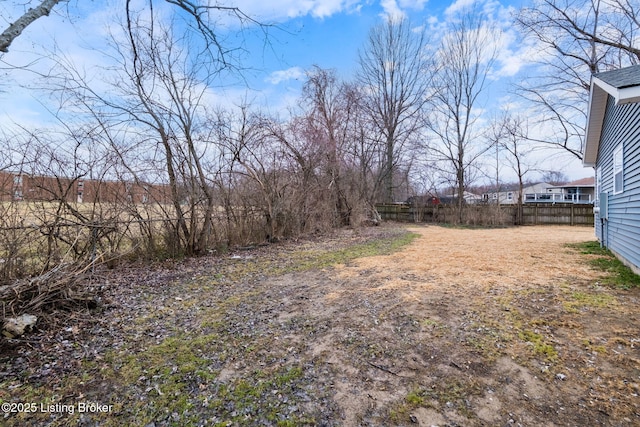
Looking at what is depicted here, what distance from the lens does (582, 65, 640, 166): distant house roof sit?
3479 millimetres

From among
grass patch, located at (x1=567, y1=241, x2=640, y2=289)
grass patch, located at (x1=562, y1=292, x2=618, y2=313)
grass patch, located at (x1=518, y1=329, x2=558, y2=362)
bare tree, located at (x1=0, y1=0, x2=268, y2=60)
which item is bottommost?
grass patch, located at (x1=567, y1=241, x2=640, y2=289)

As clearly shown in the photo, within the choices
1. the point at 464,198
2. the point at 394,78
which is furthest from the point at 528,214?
the point at 394,78

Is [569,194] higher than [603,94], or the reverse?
[603,94]

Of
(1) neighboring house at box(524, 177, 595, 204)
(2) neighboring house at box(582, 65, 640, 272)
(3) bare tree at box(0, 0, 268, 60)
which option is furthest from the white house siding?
(1) neighboring house at box(524, 177, 595, 204)

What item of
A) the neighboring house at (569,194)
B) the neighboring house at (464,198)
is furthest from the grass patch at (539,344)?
the neighboring house at (569,194)

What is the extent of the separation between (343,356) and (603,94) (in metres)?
7.61

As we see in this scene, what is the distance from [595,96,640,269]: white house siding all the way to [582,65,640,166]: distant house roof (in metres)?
0.21

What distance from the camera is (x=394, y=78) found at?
18734 millimetres

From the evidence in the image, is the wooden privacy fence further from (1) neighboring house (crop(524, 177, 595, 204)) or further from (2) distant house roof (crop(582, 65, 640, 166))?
(1) neighboring house (crop(524, 177, 595, 204))

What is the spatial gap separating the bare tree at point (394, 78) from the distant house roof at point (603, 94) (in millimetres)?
9923

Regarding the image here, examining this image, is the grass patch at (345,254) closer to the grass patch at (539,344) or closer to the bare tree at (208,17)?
the grass patch at (539,344)

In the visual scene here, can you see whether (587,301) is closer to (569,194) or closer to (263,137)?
(263,137)

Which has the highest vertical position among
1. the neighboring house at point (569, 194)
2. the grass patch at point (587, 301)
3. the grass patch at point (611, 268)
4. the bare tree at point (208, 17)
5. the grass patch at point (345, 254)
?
the bare tree at point (208, 17)

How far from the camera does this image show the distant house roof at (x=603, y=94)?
3479 mm
